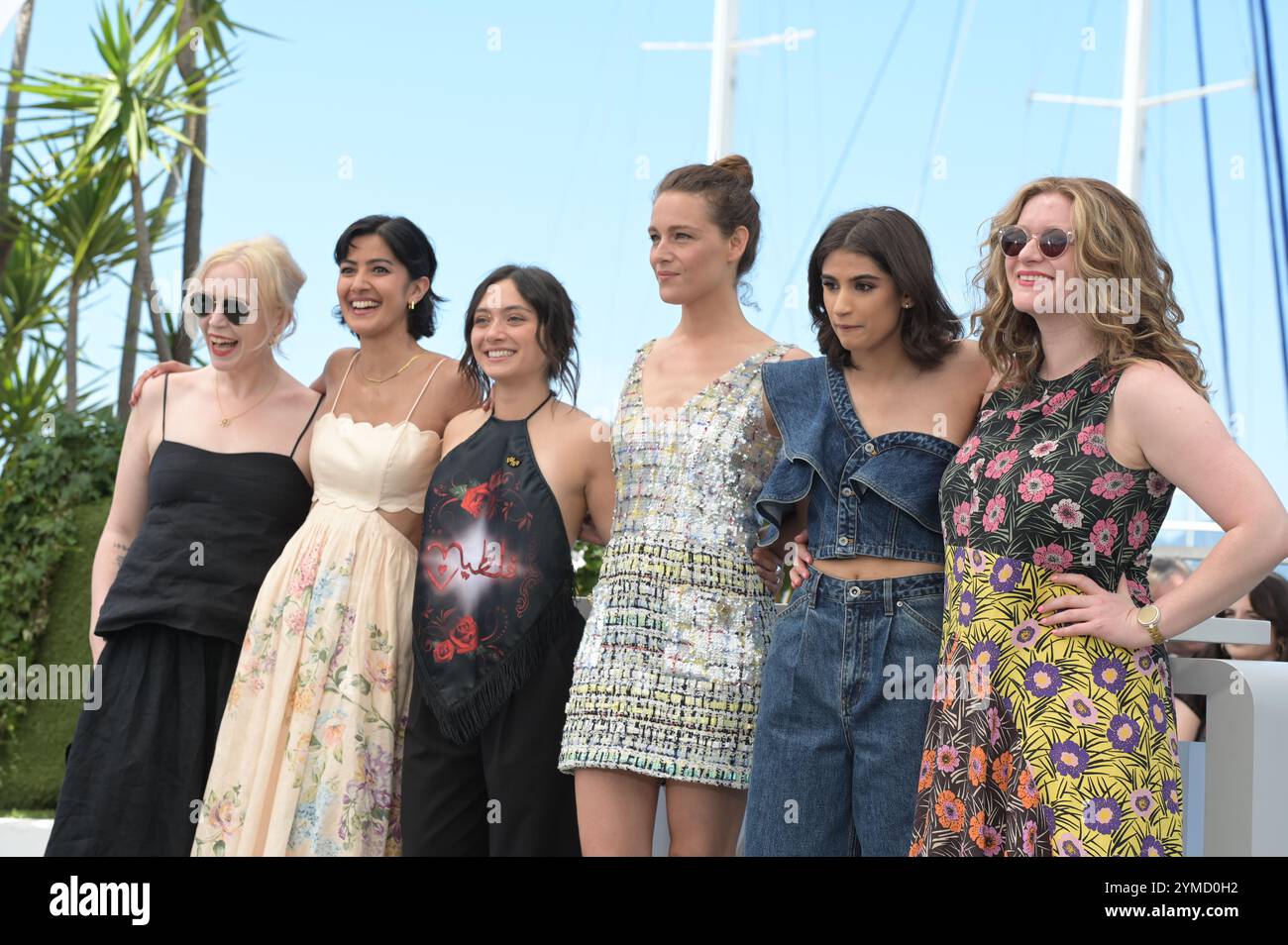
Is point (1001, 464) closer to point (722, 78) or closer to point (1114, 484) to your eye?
point (1114, 484)

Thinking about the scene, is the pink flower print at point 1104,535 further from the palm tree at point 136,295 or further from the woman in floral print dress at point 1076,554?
the palm tree at point 136,295

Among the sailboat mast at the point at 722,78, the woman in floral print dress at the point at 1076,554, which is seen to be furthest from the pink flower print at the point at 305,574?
the sailboat mast at the point at 722,78

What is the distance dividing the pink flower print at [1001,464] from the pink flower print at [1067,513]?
0.41ft

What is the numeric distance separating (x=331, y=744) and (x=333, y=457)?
0.71 metres

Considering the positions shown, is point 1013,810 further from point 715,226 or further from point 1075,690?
point 715,226

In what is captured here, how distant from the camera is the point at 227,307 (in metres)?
3.72

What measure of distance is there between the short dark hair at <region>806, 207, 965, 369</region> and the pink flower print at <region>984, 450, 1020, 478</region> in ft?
1.20

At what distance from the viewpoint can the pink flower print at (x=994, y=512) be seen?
254 centimetres

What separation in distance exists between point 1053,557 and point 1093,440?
0.22 m

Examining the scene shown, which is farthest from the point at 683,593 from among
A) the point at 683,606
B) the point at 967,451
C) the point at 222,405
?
the point at 222,405

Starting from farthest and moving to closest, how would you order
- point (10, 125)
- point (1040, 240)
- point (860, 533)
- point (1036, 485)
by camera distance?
point (10, 125)
point (860, 533)
point (1040, 240)
point (1036, 485)

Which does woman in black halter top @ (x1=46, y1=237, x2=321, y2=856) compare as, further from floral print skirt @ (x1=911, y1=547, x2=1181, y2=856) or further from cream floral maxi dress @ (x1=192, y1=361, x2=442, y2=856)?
floral print skirt @ (x1=911, y1=547, x2=1181, y2=856)

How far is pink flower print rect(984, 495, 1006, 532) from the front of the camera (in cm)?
254

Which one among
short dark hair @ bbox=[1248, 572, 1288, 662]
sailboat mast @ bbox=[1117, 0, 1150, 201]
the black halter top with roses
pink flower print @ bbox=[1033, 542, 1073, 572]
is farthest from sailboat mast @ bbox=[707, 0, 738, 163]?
pink flower print @ bbox=[1033, 542, 1073, 572]
